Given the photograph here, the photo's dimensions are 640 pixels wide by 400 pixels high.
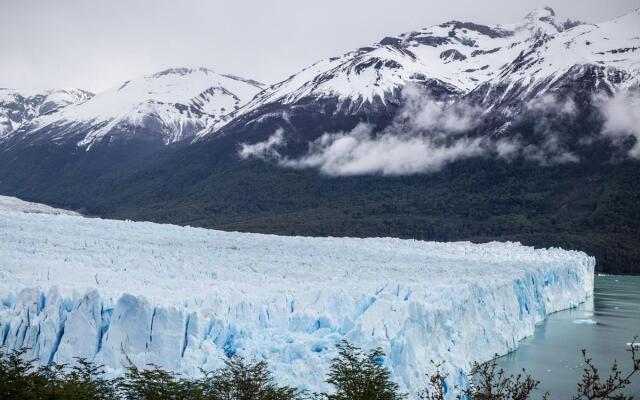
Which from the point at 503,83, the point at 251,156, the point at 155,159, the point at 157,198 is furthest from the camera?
the point at 155,159

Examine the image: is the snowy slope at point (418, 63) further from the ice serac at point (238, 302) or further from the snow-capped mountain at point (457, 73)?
the ice serac at point (238, 302)

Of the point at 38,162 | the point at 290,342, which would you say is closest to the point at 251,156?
the point at 38,162

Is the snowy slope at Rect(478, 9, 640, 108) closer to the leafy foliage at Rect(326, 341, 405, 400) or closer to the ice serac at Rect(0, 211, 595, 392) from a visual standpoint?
the ice serac at Rect(0, 211, 595, 392)

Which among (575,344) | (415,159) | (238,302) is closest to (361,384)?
(238,302)

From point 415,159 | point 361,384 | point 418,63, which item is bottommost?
point 361,384

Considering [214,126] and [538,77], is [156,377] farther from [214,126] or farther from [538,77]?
[214,126]

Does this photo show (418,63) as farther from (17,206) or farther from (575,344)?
(575,344)
